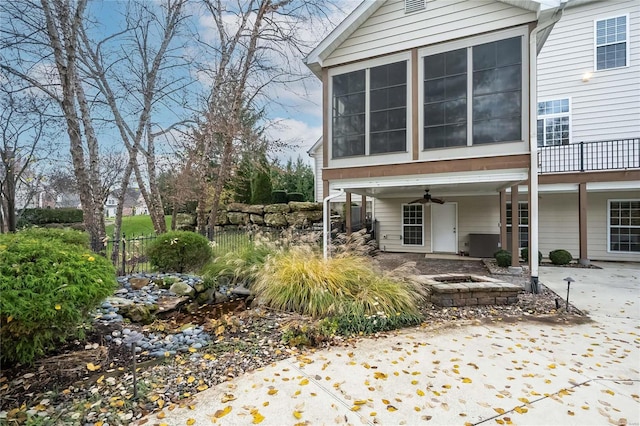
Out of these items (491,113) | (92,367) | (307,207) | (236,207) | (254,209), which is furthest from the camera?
(236,207)

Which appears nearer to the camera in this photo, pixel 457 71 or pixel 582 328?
pixel 582 328

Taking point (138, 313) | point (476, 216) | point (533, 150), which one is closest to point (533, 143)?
point (533, 150)

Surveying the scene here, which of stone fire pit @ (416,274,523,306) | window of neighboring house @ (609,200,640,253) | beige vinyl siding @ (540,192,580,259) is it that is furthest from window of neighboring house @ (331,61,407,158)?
window of neighboring house @ (609,200,640,253)

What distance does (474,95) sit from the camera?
6.29 meters

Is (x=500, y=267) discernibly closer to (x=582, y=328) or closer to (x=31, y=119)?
(x=582, y=328)

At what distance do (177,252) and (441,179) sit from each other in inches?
223

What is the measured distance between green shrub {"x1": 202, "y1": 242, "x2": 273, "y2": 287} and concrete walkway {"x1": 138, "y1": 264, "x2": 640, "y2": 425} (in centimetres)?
277

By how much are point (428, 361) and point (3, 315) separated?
3580 mm

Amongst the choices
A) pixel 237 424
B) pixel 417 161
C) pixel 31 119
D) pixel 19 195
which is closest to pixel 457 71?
pixel 417 161

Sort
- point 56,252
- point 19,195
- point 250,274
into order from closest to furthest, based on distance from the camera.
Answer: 1. point 56,252
2. point 250,274
3. point 19,195

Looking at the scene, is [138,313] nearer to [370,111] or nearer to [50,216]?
[370,111]

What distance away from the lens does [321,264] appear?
5.02 metres

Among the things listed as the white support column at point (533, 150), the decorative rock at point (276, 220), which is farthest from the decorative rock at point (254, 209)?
the white support column at point (533, 150)

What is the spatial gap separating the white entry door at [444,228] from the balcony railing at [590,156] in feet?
9.89
